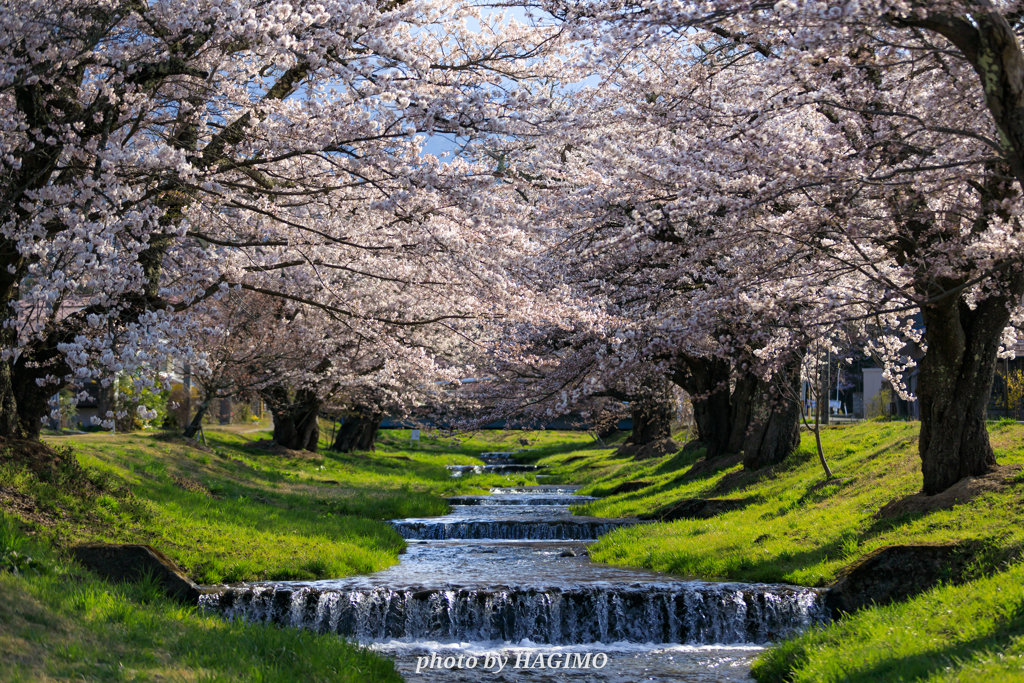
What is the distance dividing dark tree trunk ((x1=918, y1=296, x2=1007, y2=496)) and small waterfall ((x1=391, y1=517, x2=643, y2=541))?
7289 mm

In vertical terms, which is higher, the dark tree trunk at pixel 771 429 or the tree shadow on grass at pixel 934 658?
the dark tree trunk at pixel 771 429

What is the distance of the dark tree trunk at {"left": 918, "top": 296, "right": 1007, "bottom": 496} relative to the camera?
39.3 feet

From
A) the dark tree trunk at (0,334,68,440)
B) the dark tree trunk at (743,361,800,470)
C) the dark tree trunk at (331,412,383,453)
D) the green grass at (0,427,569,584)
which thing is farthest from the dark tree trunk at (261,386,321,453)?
the dark tree trunk at (743,361,800,470)

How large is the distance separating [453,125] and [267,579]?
726 centimetres

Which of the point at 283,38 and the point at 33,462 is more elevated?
the point at 283,38

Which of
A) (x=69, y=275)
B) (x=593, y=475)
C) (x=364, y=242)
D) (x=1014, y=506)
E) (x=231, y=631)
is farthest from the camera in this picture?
(x=593, y=475)

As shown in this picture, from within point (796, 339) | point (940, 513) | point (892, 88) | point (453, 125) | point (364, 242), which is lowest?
point (940, 513)

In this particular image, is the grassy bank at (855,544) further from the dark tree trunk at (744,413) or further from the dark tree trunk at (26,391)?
the dark tree trunk at (26,391)

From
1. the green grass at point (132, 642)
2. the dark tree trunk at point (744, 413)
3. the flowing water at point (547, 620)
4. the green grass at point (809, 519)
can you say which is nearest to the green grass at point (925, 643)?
the flowing water at point (547, 620)

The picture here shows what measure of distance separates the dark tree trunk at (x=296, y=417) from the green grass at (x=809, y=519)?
44.4ft

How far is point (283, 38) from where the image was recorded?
8.92 m

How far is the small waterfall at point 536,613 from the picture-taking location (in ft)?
34.2

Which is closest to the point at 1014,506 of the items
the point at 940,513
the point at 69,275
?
the point at 940,513

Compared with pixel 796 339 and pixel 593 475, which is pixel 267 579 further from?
pixel 593 475
